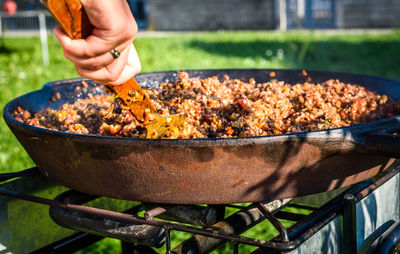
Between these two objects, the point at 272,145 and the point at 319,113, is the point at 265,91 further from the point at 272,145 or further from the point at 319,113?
the point at 272,145

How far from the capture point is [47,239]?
89.0 inches

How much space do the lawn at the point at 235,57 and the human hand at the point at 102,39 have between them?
4395 millimetres

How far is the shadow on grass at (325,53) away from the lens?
27.9 ft

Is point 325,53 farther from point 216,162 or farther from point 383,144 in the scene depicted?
point 216,162

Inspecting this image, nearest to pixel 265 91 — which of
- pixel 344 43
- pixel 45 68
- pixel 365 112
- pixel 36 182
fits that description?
pixel 365 112

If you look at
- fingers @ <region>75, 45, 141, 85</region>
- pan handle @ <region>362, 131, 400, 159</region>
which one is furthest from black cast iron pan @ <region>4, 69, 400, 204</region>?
fingers @ <region>75, 45, 141, 85</region>

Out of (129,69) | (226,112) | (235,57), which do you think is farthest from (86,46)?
(235,57)

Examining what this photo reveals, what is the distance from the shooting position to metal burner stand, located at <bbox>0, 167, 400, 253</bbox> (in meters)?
1.41

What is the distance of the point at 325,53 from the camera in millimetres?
10359

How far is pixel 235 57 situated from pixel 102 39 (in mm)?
9189

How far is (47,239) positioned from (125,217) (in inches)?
40.2

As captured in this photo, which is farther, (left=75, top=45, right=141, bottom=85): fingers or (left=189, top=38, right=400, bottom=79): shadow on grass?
(left=189, top=38, right=400, bottom=79): shadow on grass

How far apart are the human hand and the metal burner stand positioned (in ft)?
1.62

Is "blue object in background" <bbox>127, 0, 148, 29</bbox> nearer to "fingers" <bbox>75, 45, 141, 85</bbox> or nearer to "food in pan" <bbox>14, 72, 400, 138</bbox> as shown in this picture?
"food in pan" <bbox>14, 72, 400, 138</bbox>
